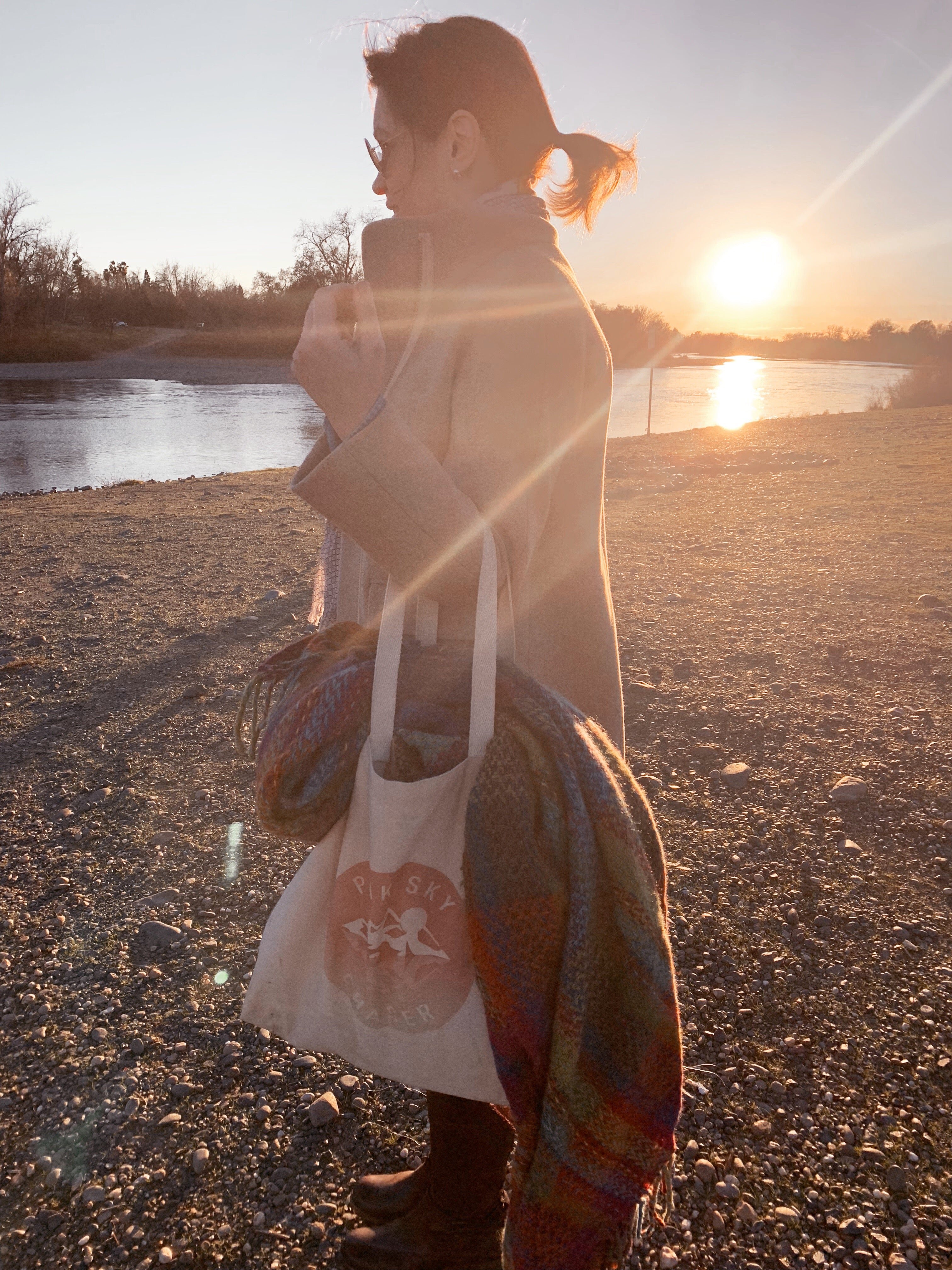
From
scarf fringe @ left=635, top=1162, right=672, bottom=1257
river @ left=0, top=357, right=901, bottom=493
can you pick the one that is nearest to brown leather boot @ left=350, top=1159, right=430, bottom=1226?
scarf fringe @ left=635, top=1162, right=672, bottom=1257

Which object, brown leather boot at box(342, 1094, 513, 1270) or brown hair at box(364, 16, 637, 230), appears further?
brown leather boot at box(342, 1094, 513, 1270)

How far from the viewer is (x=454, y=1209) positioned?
5.20 ft

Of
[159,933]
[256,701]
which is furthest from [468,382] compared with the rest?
[159,933]

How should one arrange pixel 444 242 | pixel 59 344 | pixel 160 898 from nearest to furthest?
pixel 444 242 < pixel 160 898 < pixel 59 344

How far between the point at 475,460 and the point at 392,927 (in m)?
0.67

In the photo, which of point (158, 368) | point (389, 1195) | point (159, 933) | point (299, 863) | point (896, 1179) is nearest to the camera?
point (389, 1195)

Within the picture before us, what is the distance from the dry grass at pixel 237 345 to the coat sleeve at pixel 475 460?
52.9 meters

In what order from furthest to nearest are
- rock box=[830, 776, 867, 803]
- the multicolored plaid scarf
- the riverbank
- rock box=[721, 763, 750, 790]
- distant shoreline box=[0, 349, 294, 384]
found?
1. the riverbank
2. distant shoreline box=[0, 349, 294, 384]
3. rock box=[721, 763, 750, 790]
4. rock box=[830, 776, 867, 803]
5. the multicolored plaid scarf

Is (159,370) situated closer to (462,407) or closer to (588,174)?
(588,174)

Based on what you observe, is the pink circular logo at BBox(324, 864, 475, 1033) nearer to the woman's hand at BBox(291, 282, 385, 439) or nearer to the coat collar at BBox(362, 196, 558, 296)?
the woman's hand at BBox(291, 282, 385, 439)

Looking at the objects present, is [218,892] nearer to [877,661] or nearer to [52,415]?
[877,661]

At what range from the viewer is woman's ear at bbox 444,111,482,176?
4.27 ft

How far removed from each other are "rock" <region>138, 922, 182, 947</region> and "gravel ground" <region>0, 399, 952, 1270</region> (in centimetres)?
1

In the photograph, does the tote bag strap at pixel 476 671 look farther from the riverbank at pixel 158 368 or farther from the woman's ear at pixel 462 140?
the riverbank at pixel 158 368
